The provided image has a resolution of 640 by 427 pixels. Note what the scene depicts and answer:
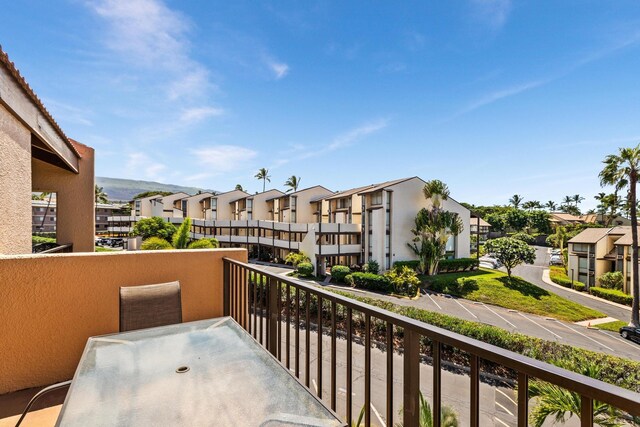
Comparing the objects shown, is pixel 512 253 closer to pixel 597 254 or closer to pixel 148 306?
pixel 597 254

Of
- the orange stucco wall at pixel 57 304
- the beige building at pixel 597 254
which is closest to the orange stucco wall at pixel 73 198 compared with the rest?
the orange stucco wall at pixel 57 304

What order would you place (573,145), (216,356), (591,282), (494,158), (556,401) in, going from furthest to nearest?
(494,158)
(591,282)
(573,145)
(556,401)
(216,356)

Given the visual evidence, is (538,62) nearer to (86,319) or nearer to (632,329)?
(632,329)

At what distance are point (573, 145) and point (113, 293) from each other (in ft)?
99.5

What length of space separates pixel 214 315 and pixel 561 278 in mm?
32979

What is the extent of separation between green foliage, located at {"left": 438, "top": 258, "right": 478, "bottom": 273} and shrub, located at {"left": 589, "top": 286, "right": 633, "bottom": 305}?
8.61 meters

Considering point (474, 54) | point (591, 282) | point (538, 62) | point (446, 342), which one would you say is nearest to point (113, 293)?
point (446, 342)

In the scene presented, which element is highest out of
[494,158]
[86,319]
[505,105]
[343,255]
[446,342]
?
[505,105]

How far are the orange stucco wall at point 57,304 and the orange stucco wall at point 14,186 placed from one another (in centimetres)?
115

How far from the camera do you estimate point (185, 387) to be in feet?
4.67

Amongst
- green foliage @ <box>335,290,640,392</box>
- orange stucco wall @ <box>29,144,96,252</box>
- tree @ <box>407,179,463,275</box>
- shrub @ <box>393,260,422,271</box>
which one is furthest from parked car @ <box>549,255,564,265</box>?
orange stucco wall @ <box>29,144,96,252</box>

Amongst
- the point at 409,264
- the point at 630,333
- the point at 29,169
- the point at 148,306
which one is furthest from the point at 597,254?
the point at 29,169

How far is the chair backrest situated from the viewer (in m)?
2.40

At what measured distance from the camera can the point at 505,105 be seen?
19.6 metres
